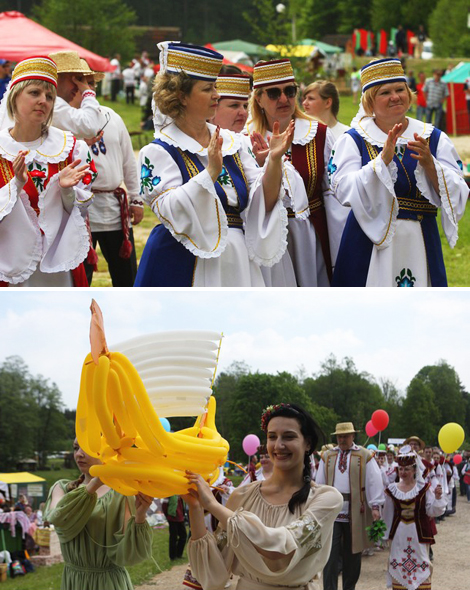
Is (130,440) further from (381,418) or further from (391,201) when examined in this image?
(391,201)

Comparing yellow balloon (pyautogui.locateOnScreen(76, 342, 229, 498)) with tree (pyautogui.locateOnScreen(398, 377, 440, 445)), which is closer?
yellow balloon (pyautogui.locateOnScreen(76, 342, 229, 498))

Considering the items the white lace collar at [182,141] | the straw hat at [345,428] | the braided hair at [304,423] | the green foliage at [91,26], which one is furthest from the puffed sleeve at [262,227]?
the green foliage at [91,26]

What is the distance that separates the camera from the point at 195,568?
3.22m

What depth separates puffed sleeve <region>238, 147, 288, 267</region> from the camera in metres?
4.55

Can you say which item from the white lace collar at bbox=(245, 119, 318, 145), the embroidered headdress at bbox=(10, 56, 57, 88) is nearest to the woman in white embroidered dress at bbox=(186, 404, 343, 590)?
the embroidered headdress at bbox=(10, 56, 57, 88)

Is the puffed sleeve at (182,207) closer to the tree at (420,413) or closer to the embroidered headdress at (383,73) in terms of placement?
the tree at (420,413)

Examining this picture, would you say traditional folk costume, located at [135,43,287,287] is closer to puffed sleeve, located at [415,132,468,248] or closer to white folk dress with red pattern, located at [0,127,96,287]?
white folk dress with red pattern, located at [0,127,96,287]

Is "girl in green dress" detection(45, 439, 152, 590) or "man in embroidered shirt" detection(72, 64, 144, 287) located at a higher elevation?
"man in embroidered shirt" detection(72, 64, 144, 287)

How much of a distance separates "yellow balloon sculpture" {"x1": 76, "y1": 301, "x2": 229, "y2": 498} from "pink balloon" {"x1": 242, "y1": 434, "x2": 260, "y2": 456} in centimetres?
60

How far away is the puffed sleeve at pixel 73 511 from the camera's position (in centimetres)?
A: 342

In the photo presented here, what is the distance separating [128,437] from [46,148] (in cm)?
210

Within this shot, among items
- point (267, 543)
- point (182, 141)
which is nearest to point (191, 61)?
point (182, 141)

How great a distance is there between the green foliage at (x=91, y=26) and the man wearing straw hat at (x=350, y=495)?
33.3 meters

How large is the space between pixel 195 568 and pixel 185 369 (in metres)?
0.60
